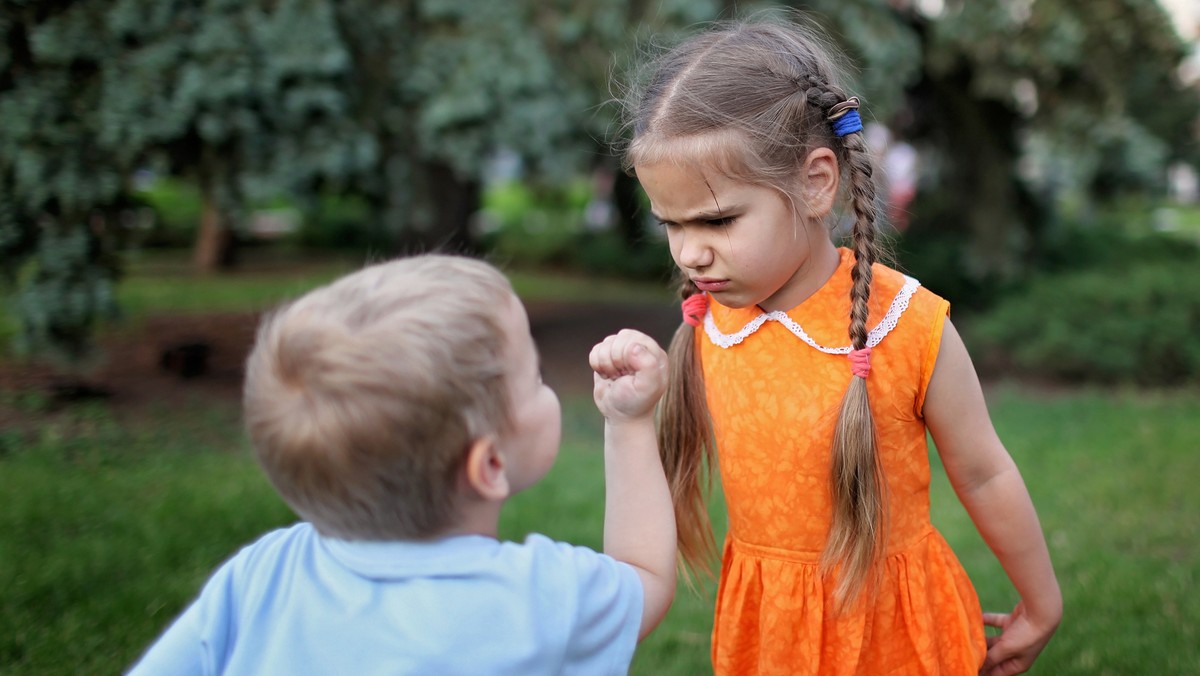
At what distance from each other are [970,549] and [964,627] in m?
2.43

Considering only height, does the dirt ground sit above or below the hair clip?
below

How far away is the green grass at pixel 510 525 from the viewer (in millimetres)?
3125

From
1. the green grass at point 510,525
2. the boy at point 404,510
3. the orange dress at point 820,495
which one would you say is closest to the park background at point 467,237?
the green grass at point 510,525

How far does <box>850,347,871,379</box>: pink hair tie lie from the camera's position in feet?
5.98

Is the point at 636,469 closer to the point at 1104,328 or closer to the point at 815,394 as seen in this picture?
the point at 815,394

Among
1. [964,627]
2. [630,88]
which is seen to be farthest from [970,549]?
[630,88]

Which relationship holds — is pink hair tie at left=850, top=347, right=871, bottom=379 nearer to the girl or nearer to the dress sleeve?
the girl

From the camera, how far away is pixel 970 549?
13.9 feet

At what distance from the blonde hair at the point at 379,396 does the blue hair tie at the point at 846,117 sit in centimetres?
86

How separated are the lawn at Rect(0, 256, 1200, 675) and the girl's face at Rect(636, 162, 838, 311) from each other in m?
1.27

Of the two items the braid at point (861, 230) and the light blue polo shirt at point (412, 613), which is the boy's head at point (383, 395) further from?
the braid at point (861, 230)

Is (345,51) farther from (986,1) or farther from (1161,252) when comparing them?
(1161,252)

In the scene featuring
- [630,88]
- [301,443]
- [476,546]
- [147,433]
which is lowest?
[147,433]

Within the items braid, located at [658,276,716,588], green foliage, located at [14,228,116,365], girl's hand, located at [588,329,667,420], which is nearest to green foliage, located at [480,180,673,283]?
green foliage, located at [14,228,116,365]
